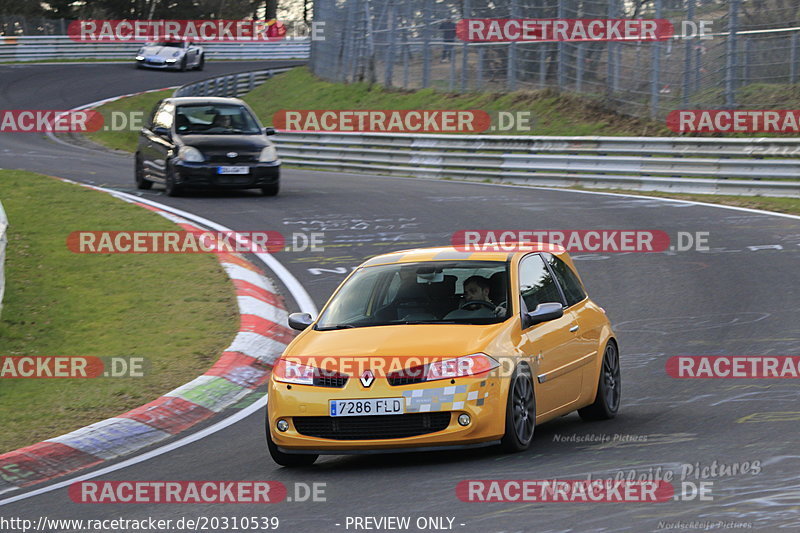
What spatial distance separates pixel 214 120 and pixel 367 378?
1602 centimetres

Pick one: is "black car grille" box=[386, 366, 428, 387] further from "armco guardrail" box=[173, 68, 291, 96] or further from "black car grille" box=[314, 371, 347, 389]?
"armco guardrail" box=[173, 68, 291, 96]

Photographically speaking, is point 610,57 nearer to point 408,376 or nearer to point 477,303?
point 477,303

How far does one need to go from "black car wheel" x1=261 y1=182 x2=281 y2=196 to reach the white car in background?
32.6 m

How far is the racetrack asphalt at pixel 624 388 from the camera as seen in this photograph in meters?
6.33

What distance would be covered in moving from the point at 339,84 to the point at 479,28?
11112mm

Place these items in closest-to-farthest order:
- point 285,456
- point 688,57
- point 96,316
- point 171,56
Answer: point 285,456 → point 96,316 → point 688,57 → point 171,56

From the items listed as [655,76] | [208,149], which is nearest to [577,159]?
[655,76]

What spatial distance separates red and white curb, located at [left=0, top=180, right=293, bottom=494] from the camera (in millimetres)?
8320

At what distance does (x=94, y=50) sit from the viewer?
58906 mm

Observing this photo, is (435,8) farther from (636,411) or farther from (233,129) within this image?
(636,411)

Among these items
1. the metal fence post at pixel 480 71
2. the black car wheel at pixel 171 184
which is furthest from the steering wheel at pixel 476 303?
the metal fence post at pixel 480 71

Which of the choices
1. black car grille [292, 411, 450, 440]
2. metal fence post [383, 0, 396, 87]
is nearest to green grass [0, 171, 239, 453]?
black car grille [292, 411, 450, 440]

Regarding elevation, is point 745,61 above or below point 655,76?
above

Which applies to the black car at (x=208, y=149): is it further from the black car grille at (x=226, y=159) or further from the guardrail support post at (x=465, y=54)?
the guardrail support post at (x=465, y=54)
